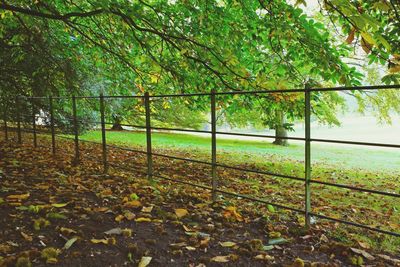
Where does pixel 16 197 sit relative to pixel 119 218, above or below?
above

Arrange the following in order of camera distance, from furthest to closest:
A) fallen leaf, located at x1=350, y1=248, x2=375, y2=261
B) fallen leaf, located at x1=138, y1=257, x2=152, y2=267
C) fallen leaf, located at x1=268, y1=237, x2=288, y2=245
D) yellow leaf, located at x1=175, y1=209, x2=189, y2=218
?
yellow leaf, located at x1=175, y1=209, x2=189, y2=218 → fallen leaf, located at x1=268, y1=237, x2=288, y2=245 → fallen leaf, located at x1=350, y1=248, x2=375, y2=261 → fallen leaf, located at x1=138, y1=257, x2=152, y2=267

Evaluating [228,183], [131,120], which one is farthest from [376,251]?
[131,120]

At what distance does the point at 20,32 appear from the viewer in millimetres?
9461

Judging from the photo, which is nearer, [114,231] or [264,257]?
[264,257]

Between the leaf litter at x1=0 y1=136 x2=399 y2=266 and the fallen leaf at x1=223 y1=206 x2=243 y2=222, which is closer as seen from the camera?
the leaf litter at x1=0 y1=136 x2=399 y2=266

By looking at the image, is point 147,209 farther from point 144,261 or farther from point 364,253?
point 364,253

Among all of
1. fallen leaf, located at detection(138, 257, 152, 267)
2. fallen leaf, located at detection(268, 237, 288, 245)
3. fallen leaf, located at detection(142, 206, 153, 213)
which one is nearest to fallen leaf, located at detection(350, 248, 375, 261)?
fallen leaf, located at detection(268, 237, 288, 245)

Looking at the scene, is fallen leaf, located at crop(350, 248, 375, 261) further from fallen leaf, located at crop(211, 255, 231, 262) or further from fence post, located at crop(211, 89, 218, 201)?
fence post, located at crop(211, 89, 218, 201)

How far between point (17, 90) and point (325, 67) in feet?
32.2

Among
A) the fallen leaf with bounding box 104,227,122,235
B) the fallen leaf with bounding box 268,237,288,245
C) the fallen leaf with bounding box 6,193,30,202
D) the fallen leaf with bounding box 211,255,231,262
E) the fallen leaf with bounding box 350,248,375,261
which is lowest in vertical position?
the fallen leaf with bounding box 350,248,375,261

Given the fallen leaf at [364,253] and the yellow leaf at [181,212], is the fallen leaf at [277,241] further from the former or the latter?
the yellow leaf at [181,212]

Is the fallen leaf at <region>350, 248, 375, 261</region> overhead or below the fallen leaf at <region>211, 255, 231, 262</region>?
below

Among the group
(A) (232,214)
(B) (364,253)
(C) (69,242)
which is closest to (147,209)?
(A) (232,214)

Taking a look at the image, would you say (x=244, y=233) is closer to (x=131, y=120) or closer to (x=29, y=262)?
(x=29, y=262)
